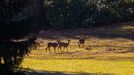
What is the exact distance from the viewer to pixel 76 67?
22188 mm

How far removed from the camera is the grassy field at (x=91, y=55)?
69.5 feet

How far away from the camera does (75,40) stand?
32.3 m

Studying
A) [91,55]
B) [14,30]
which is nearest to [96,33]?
[91,55]

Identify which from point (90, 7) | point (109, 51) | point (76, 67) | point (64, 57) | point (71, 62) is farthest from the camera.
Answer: point (90, 7)

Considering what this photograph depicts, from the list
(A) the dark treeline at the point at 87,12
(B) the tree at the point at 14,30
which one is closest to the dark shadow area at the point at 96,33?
(A) the dark treeline at the point at 87,12

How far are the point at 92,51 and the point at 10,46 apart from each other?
14.2 meters

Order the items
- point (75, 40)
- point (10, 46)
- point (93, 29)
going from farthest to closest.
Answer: point (93, 29) < point (75, 40) < point (10, 46)

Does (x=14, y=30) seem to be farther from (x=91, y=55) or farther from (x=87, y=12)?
(x=87, y=12)

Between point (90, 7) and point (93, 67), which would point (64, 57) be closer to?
point (93, 67)

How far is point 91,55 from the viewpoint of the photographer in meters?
27.7

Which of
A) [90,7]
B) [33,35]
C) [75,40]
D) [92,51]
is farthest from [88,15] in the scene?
[33,35]

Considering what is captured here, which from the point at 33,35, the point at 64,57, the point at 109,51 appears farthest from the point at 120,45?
the point at 33,35

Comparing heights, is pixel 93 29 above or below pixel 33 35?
below

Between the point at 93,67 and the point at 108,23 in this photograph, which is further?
the point at 108,23
